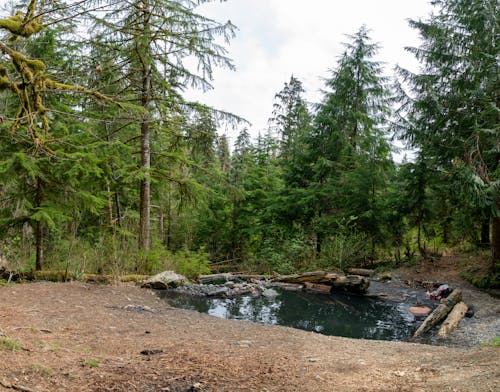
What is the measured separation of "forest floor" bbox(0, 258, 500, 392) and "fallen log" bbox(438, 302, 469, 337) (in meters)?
1.96

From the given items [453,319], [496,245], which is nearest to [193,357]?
[453,319]

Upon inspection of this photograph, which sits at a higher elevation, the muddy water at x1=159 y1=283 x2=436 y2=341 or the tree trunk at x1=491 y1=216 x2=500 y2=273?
the tree trunk at x1=491 y1=216 x2=500 y2=273

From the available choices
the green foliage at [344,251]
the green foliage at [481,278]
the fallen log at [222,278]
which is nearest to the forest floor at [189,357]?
the fallen log at [222,278]

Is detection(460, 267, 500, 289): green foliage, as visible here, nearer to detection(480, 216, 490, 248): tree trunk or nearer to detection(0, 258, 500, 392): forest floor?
detection(480, 216, 490, 248): tree trunk

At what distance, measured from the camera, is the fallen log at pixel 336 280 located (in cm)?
1113

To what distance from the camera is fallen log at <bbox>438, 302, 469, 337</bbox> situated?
696cm

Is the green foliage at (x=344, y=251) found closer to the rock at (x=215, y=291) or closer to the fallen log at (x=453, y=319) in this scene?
the rock at (x=215, y=291)

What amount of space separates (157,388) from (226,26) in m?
9.91

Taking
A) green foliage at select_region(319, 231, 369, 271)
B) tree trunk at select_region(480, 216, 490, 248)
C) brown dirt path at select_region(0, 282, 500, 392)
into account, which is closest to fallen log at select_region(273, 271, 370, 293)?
green foliage at select_region(319, 231, 369, 271)

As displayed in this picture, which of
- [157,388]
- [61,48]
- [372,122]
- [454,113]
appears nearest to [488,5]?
[454,113]

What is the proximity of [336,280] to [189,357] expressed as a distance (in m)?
8.24

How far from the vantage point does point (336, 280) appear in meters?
11.6

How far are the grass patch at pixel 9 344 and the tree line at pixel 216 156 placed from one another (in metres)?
2.35

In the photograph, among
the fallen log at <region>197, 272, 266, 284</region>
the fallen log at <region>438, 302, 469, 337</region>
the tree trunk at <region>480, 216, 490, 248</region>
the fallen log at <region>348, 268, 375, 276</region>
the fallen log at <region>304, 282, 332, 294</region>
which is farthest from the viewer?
the fallen log at <region>348, 268, 375, 276</region>
